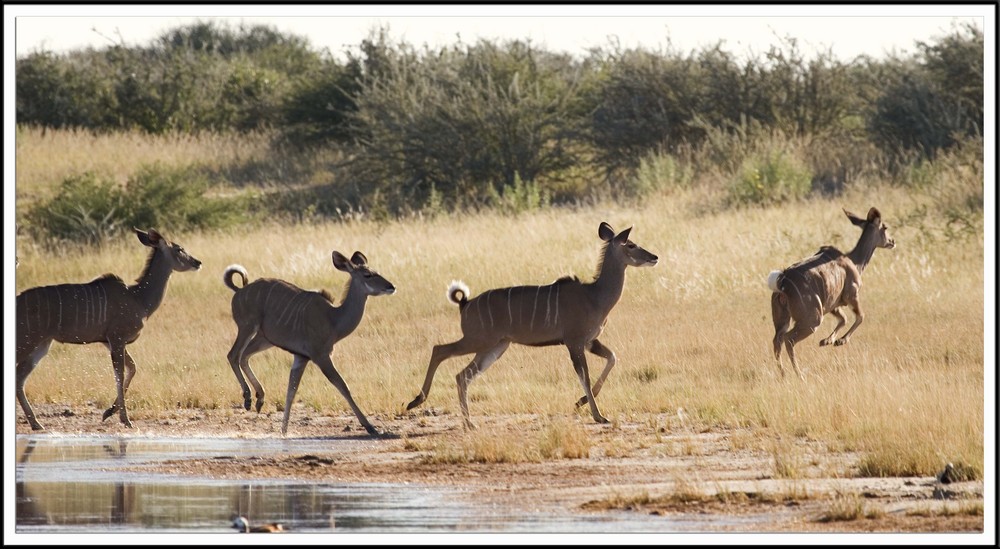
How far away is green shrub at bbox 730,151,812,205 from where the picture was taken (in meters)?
25.7

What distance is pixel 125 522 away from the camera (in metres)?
8.18

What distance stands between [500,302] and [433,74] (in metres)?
22.7

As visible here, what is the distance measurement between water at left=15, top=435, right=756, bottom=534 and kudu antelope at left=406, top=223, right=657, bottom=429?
1770 mm

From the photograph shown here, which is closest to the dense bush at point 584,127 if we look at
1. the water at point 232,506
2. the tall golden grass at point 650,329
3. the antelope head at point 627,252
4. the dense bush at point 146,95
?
the tall golden grass at point 650,329

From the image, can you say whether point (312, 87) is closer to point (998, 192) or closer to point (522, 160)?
point (522, 160)

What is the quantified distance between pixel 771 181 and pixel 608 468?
1692cm

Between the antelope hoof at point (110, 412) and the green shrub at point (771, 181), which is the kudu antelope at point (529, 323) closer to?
the antelope hoof at point (110, 412)

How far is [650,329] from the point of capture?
16359 mm

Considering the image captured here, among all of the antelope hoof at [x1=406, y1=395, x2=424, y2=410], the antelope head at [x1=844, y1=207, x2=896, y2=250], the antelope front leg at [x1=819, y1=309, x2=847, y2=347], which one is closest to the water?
the antelope hoof at [x1=406, y1=395, x2=424, y2=410]

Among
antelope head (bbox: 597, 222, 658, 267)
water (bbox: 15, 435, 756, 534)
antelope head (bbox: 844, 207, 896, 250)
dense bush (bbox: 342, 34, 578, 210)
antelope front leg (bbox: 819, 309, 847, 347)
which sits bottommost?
water (bbox: 15, 435, 756, 534)

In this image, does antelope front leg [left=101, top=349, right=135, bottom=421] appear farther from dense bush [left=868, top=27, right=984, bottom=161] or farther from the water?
dense bush [left=868, top=27, right=984, bottom=161]

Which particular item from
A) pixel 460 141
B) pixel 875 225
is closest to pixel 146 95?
pixel 460 141

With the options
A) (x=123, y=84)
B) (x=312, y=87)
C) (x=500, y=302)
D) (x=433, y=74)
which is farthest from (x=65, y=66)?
(x=500, y=302)

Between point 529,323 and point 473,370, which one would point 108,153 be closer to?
point 473,370
